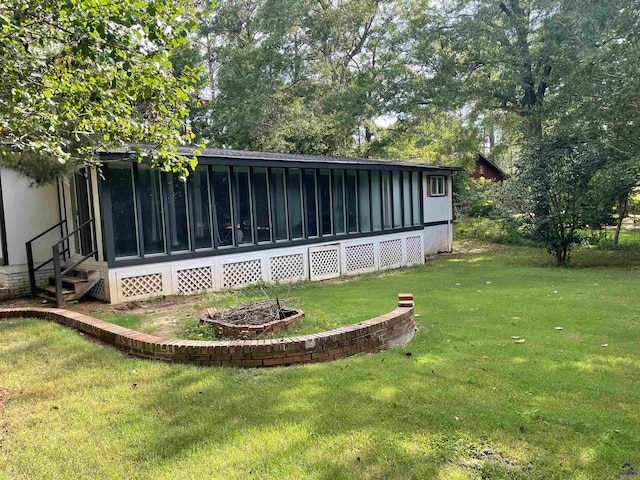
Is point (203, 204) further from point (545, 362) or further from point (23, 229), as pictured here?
point (545, 362)

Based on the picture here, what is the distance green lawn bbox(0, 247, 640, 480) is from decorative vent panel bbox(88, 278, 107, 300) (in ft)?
7.16

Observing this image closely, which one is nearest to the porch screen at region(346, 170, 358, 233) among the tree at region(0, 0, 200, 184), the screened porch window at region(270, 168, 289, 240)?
the screened porch window at region(270, 168, 289, 240)

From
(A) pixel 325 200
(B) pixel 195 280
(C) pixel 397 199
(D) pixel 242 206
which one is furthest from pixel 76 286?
(C) pixel 397 199

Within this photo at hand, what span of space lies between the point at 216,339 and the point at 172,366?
84 cm

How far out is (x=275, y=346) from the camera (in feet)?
13.7

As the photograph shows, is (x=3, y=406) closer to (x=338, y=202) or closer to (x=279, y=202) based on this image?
(x=279, y=202)

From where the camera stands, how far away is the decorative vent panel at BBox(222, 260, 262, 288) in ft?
30.3

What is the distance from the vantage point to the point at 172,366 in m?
4.18

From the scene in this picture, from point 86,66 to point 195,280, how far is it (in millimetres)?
4675

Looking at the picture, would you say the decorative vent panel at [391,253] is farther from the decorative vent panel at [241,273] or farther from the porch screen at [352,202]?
the decorative vent panel at [241,273]

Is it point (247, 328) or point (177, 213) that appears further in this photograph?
point (177, 213)

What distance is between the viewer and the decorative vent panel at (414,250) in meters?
13.1

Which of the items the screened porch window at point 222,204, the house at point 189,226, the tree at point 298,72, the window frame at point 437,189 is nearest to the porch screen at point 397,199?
the house at point 189,226

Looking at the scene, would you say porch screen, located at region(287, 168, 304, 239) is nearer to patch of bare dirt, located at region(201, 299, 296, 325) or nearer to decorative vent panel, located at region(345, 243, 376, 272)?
decorative vent panel, located at region(345, 243, 376, 272)
